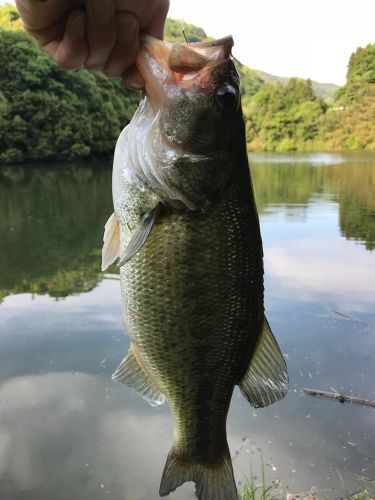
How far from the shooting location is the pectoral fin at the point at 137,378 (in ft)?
7.35

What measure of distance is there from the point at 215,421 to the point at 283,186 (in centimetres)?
2918

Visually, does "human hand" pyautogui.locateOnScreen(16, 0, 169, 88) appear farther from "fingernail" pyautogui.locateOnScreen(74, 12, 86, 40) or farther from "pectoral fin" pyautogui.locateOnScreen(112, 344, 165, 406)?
"pectoral fin" pyautogui.locateOnScreen(112, 344, 165, 406)

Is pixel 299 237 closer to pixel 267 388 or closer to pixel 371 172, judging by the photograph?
pixel 267 388

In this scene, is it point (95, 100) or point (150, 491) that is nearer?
point (150, 491)

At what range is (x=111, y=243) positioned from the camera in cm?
213

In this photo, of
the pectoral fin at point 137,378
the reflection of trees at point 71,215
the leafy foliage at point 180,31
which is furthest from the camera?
the reflection of trees at point 71,215

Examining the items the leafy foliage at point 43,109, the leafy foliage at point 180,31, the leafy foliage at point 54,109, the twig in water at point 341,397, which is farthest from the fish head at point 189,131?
the leafy foliage at point 43,109

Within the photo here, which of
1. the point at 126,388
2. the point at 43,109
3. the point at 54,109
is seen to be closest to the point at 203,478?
the point at 126,388

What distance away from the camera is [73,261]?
13578mm

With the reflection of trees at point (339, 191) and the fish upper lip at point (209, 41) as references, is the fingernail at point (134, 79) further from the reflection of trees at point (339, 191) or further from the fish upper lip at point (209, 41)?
the reflection of trees at point (339, 191)

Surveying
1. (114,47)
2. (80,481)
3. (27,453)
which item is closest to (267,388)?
(114,47)

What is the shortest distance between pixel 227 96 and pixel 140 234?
0.59 meters

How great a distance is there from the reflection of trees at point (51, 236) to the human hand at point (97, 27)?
9166mm

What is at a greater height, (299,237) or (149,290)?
(149,290)
